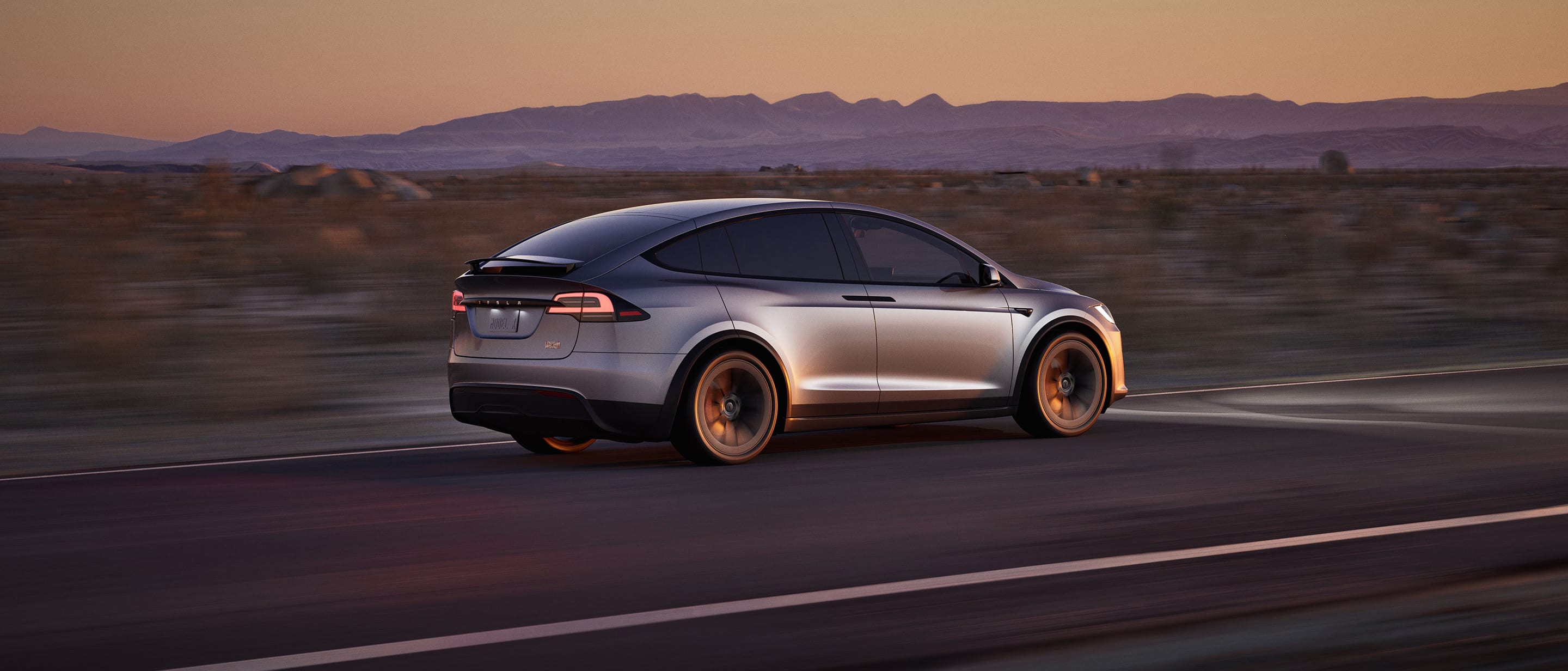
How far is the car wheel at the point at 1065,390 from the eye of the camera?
34.2 ft

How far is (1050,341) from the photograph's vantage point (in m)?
10.5

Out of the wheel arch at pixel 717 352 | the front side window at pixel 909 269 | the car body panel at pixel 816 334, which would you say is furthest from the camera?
the front side window at pixel 909 269

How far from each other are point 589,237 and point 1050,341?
321 centimetres

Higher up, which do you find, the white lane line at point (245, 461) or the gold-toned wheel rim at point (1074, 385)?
the gold-toned wheel rim at point (1074, 385)

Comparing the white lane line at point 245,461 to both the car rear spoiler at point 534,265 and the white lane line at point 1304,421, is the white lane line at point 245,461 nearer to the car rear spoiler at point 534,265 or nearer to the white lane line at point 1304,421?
the car rear spoiler at point 534,265

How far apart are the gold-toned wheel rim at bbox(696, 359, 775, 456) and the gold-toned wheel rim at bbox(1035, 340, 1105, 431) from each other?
7.34 feet

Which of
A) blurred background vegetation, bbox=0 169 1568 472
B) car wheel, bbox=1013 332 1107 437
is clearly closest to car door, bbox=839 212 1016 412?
car wheel, bbox=1013 332 1107 437

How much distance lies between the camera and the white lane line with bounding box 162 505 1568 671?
212 inches

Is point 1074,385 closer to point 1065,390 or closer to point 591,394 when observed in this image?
point 1065,390

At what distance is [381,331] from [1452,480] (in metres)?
12.4

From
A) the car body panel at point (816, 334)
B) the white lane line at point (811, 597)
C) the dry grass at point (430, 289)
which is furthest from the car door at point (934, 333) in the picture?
the dry grass at point (430, 289)

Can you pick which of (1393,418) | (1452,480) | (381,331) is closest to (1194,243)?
(381,331)

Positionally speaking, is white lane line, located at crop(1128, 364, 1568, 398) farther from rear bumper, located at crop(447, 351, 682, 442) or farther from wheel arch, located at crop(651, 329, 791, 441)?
rear bumper, located at crop(447, 351, 682, 442)

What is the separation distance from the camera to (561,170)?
191000mm
